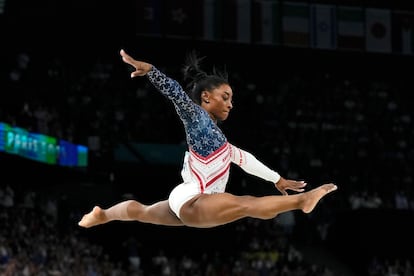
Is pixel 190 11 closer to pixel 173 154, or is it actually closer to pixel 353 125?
pixel 173 154

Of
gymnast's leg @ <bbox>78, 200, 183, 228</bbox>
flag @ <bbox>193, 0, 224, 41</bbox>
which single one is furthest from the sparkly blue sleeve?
flag @ <bbox>193, 0, 224, 41</bbox>

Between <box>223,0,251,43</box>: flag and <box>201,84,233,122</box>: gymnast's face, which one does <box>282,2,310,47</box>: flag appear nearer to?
<box>223,0,251,43</box>: flag

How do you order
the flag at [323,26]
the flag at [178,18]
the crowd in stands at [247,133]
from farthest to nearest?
the flag at [323,26] < the flag at [178,18] < the crowd in stands at [247,133]

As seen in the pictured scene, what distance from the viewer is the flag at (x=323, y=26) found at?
1908 cm

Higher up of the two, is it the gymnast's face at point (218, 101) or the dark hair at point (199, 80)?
the dark hair at point (199, 80)

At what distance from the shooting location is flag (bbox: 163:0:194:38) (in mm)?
18172

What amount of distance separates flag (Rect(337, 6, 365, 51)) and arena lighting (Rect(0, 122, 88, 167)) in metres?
7.48

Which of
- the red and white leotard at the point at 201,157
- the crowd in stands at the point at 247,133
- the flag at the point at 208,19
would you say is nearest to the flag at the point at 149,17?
the flag at the point at 208,19

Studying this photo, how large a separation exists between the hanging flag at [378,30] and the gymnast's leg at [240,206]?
1478 cm

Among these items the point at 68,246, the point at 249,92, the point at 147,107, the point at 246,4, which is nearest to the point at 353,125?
the point at 249,92

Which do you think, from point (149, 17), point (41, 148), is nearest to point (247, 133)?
point (149, 17)

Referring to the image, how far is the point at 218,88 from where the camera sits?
612 cm

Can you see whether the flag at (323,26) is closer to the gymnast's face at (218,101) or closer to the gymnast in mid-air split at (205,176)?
the gymnast in mid-air split at (205,176)

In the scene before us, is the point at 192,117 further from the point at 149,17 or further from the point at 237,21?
the point at 237,21
